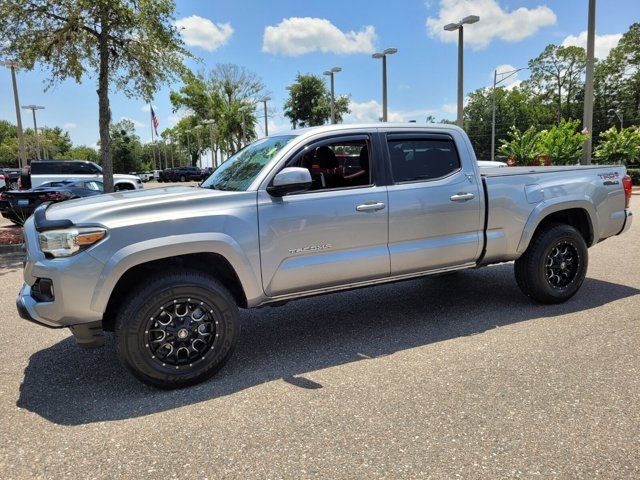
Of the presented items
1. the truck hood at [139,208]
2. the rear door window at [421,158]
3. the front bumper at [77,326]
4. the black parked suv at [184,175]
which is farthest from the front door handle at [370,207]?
the black parked suv at [184,175]

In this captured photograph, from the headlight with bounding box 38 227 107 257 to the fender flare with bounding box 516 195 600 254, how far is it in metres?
3.88

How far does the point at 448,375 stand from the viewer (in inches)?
145

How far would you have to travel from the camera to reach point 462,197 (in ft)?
15.2

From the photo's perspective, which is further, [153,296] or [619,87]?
[619,87]

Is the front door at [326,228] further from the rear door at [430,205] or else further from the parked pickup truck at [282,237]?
the rear door at [430,205]

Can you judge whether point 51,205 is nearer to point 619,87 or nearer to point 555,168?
point 555,168

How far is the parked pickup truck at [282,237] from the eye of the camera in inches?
133

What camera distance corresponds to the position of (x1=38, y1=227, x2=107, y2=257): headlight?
331cm

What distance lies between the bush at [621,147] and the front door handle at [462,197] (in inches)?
933

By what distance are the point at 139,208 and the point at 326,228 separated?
142cm

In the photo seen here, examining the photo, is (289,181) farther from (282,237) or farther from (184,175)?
(184,175)

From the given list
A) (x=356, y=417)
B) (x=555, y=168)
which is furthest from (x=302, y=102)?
(x=356, y=417)

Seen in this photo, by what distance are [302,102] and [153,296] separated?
4010 cm

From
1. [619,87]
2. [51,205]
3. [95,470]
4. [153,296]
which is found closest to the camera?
[95,470]
